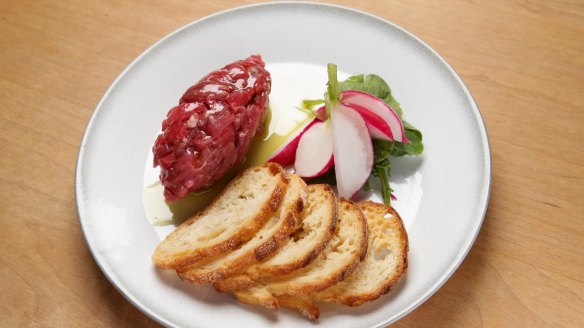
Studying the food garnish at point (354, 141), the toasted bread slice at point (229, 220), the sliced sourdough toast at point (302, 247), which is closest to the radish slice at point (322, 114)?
the food garnish at point (354, 141)

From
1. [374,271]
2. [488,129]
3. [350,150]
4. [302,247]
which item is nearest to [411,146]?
[350,150]

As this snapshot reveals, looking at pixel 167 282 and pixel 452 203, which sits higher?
pixel 452 203

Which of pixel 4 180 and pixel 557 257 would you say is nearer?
pixel 557 257

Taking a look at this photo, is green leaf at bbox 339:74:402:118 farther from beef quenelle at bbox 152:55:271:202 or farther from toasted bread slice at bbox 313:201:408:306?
toasted bread slice at bbox 313:201:408:306

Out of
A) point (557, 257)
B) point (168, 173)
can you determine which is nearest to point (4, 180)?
point (168, 173)

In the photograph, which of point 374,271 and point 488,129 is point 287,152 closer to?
point 374,271

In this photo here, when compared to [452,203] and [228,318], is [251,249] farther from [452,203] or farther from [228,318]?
[452,203]
